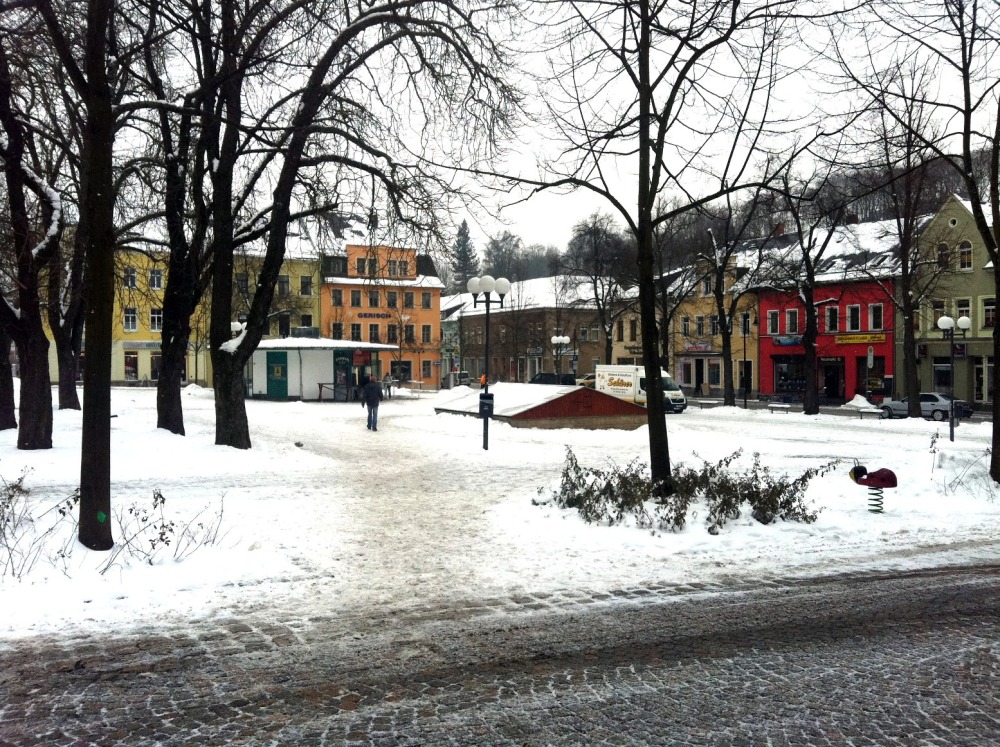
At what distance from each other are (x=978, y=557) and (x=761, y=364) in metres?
55.0

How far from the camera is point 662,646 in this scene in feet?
21.3

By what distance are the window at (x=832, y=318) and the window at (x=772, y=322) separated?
4226 millimetres

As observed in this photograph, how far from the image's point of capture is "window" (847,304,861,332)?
56.6 metres

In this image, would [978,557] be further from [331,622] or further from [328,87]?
[328,87]

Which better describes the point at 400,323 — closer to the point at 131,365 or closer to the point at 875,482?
the point at 131,365

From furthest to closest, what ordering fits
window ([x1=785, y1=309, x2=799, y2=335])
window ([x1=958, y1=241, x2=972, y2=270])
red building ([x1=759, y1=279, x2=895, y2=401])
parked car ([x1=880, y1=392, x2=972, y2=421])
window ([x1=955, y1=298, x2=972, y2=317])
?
window ([x1=785, y1=309, x2=799, y2=335]) → red building ([x1=759, y1=279, x2=895, y2=401]) → window ([x1=955, y1=298, x2=972, y2=317]) → window ([x1=958, y1=241, x2=972, y2=270]) → parked car ([x1=880, y1=392, x2=972, y2=421])

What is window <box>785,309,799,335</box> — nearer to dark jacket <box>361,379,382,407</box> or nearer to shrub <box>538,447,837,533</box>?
dark jacket <box>361,379,382,407</box>

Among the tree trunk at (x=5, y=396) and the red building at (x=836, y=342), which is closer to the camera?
the tree trunk at (x=5, y=396)

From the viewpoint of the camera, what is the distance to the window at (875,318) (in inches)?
2173

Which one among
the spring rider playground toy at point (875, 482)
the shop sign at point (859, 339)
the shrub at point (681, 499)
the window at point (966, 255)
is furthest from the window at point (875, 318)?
the shrub at point (681, 499)

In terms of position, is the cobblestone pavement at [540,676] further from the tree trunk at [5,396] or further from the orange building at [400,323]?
the orange building at [400,323]

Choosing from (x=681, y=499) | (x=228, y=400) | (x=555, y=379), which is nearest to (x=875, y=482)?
(x=681, y=499)

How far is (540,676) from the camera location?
584cm

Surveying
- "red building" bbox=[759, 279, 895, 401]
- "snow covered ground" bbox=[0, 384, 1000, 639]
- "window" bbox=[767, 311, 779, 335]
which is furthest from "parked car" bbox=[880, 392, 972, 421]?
"snow covered ground" bbox=[0, 384, 1000, 639]
